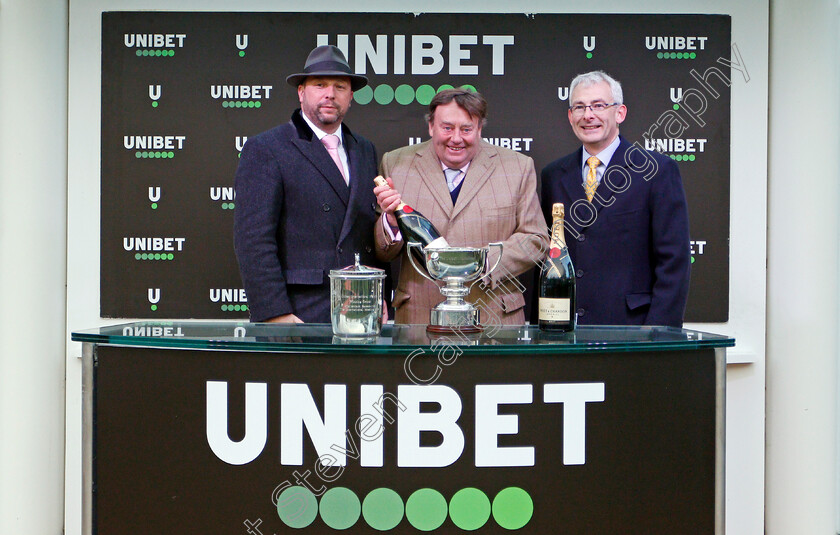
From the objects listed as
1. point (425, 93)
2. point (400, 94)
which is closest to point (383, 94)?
point (400, 94)

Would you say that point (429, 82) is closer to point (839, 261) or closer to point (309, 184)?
point (309, 184)

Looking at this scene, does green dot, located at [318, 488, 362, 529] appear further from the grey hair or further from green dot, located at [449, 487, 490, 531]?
the grey hair

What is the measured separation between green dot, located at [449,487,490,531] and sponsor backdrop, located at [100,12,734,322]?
1.87m

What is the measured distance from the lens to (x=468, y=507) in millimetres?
1771


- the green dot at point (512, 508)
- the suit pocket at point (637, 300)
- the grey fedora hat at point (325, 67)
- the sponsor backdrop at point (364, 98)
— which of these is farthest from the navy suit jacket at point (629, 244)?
the green dot at point (512, 508)

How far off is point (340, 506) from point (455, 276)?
2.21 feet

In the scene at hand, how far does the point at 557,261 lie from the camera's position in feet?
7.12

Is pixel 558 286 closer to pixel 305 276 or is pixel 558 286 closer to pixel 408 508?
pixel 408 508

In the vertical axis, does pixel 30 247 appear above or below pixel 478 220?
below

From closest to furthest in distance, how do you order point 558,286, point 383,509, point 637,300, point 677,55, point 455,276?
point 383,509 < point 455,276 < point 558,286 < point 637,300 < point 677,55

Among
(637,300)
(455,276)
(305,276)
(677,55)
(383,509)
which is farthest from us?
(677,55)

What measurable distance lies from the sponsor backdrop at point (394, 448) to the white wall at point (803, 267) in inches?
66.2

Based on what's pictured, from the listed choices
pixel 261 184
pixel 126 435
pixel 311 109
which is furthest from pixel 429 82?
pixel 126 435

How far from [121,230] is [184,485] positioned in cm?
183
